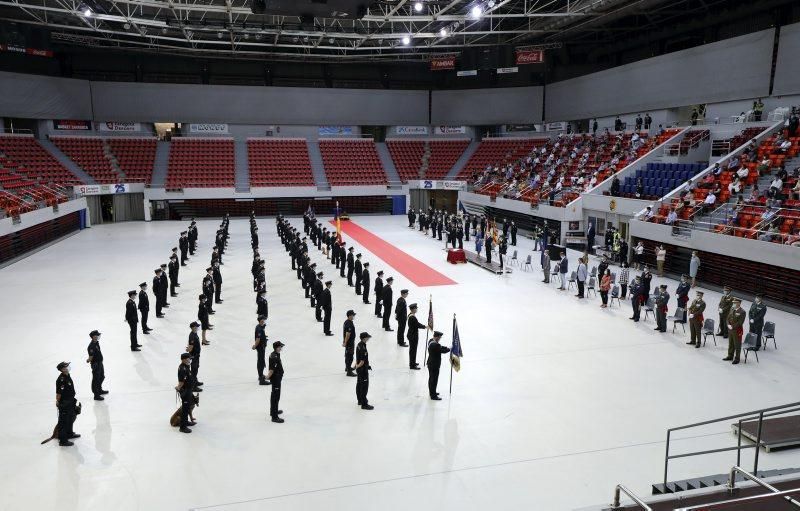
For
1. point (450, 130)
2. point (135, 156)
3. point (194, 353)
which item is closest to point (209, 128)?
point (135, 156)

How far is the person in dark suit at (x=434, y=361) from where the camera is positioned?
387 inches

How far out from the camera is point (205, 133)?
42.8 m

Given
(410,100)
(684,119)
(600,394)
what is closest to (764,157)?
(684,119)

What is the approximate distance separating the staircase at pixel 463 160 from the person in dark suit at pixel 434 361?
109 ft

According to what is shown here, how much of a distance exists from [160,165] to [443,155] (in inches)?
860

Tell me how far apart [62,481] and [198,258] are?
17.7 meters

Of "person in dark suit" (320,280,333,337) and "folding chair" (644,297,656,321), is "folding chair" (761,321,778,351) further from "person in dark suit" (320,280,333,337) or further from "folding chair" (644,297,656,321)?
"person in dark suit" (320,280,333,337)

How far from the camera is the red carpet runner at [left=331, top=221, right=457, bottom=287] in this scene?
66.1ft

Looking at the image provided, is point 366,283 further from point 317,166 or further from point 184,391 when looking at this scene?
point 317,166

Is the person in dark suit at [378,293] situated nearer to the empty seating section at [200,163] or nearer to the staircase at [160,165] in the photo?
the empty seating section at [200,163]

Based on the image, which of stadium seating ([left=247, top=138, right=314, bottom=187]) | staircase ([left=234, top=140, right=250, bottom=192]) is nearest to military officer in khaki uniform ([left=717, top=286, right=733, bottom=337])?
stadium seating ([left=247, top=138, right=314, bottom=187])

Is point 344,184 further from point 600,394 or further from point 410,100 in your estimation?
point 600,394

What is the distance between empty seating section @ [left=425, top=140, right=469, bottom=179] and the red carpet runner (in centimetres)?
1207

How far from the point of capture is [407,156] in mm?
44688
